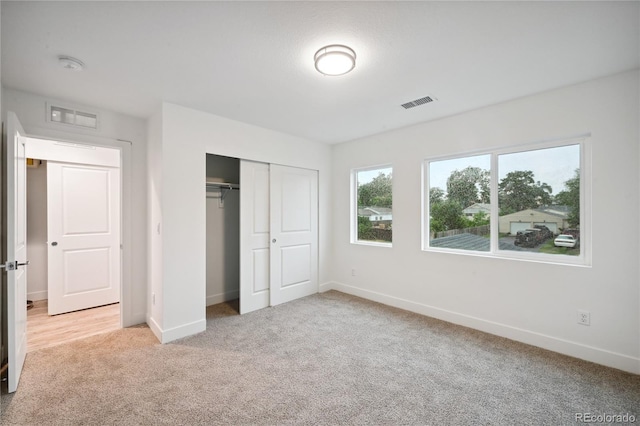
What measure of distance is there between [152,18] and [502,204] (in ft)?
11.7

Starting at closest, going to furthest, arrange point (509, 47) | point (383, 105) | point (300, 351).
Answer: point (509, 47) → point (300, 351) → point (383, 105)

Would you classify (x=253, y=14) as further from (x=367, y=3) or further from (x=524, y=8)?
(x=524, y=8)

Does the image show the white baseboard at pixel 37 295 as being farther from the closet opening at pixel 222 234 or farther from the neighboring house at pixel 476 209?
the neighboring house at pixel 476 209

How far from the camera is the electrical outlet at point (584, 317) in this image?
2463 millimetres

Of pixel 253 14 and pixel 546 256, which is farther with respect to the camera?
pixel 546 256

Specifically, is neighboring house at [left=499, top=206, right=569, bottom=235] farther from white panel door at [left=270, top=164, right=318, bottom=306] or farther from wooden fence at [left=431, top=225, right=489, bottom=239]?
white panel door at [left=270, top=164, right=318, bottom=306]

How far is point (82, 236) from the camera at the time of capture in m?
3.78

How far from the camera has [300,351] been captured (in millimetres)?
2639

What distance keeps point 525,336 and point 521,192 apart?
1493mm

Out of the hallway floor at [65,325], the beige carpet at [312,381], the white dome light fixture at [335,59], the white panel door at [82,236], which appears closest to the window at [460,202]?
the beige carpet at [312,381]

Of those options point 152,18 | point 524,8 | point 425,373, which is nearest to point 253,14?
point 152,18

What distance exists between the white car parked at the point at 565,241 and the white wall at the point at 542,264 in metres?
0.22

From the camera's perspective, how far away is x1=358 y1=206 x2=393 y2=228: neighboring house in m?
4.11

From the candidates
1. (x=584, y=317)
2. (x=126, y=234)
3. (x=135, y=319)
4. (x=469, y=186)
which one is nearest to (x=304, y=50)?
(x=469, y=186)
